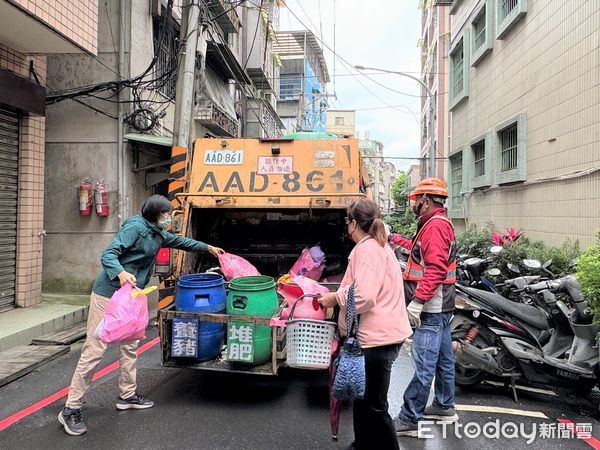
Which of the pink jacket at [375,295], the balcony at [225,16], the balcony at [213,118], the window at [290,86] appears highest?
the window at [290,86]

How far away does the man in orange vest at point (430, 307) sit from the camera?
3.17 metres

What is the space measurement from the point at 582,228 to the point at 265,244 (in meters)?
4.41

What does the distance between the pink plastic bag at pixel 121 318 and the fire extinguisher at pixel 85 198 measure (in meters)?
4.93

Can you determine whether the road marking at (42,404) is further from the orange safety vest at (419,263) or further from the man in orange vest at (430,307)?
the orange safety vest at (419,263)

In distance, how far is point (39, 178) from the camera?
6.75m

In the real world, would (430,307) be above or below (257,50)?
below

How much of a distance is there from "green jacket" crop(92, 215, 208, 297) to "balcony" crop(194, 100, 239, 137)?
7694 millimetres

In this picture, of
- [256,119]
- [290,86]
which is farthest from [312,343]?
[290,86]

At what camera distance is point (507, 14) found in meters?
9.31

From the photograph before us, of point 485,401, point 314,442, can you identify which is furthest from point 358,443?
point 485,401

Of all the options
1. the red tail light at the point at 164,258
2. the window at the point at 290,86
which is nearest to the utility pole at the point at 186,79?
the red tail light at the point at 164,258

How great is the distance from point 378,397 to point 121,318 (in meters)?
1.90

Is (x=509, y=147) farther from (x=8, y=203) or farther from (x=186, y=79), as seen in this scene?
(x=8, y=203)

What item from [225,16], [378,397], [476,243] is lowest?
[378,397]
